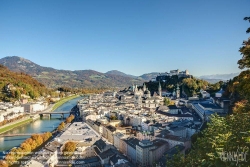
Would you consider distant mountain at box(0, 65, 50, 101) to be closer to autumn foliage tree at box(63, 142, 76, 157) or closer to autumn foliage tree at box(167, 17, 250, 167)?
autumn foliage tree at box(63, 142, 76, 157)

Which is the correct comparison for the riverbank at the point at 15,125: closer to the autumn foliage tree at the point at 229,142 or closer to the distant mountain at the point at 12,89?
the distant mountain at the point at 12,89

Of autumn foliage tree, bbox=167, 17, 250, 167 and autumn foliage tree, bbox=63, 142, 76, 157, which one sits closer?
autumn foliage tree, bbox=167, 17, 250, 167

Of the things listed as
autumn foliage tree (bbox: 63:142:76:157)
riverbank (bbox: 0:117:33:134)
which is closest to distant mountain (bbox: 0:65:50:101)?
riverbank (bbox: 0:117:33:134)

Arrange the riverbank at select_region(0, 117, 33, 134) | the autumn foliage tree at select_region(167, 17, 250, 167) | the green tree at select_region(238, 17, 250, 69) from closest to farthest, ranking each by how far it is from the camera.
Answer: the autumn foliage tree at select_region(167, 17, 250, 167), the green tree at select_region(238, 17, 250, 69), the riverbank at select_region(0, 117, 33, 134)

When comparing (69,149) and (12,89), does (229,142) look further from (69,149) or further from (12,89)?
(12,89)

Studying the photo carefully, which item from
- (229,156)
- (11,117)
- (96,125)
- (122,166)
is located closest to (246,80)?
(229,156)

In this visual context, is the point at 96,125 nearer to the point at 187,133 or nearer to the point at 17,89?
the point at 187,133

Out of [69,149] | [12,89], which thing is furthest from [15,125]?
[12,89]

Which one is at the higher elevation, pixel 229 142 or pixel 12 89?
pixel 12 89

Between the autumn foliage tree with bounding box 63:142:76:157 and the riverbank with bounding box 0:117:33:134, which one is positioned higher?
the autumn foliage tree with bounding box 63:142:76:157

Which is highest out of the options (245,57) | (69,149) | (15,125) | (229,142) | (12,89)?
(245,57)

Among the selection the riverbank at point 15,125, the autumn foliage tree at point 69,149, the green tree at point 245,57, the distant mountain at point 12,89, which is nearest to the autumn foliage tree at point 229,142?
the green tree at point 245,57
